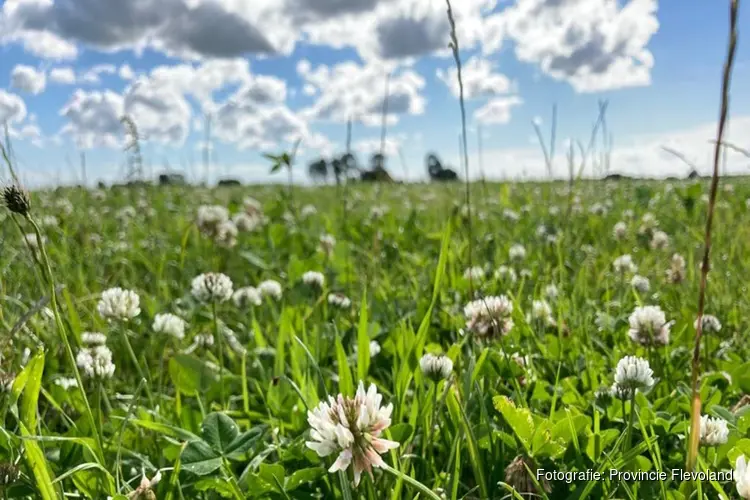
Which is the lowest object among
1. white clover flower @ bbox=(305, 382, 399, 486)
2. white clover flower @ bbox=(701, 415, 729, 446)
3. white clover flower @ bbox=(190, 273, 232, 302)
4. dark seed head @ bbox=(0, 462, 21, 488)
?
dark seed head @ bbox=(0, 462, 21, 488)

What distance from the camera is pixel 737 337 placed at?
6.62 feet

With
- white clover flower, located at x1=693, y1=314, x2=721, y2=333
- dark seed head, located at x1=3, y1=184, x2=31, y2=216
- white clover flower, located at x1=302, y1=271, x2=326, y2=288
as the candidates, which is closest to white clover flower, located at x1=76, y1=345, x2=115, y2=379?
dark seed head, located at x1=3, y1=184, x2=31, y2=216

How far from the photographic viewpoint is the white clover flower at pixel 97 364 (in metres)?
1.41

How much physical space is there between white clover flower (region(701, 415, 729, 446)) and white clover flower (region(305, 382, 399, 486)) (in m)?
0.64

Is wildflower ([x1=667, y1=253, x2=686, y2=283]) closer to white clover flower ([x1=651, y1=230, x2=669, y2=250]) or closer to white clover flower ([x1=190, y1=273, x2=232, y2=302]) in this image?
white clover flower ([x1=651, y1=230, x2=669, y2=250])

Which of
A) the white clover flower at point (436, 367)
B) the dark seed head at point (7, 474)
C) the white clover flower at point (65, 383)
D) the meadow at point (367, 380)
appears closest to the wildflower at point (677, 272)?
the meadow at point (367, 380)

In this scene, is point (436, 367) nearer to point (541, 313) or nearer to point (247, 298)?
point (541, 313)

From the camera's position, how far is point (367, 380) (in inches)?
61.9

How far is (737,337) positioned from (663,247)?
131cm

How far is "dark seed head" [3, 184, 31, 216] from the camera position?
90 centimetres

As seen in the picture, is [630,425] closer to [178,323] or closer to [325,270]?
[178,323]

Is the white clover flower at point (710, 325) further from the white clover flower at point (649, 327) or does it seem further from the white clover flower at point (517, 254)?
the white clover flower at point (517, 254)

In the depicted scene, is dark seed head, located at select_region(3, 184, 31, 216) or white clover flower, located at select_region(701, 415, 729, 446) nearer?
dark seed head, located at select_region(3, 184, 31, 216)

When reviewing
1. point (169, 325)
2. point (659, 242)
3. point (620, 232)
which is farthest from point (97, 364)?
point (620, 232)
